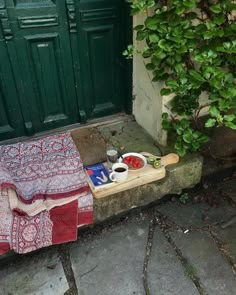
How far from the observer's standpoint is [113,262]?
199 cm

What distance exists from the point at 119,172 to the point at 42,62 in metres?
1.12

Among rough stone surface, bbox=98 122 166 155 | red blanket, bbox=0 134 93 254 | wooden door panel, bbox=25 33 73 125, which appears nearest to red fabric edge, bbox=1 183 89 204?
red blanket, bbox=0 134 93 254

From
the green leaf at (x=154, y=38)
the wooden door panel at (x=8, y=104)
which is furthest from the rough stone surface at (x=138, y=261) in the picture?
the green leaf at (x=154, y=38)

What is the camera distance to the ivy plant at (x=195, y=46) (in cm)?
185

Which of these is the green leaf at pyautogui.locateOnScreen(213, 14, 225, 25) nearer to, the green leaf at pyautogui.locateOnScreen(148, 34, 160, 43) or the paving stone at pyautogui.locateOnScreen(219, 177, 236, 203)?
the green leaf at pyautogui.locateOnScreen(148, 34, 160, 43)

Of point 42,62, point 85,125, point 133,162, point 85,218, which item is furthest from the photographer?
point 85,125

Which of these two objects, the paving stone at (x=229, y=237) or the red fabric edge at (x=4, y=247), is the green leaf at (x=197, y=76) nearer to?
the paving stone at (x=229, y=237)

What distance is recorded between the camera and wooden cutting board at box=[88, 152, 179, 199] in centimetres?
208

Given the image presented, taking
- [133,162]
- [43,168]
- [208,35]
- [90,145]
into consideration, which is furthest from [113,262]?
[208,35]

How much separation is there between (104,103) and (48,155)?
81cm

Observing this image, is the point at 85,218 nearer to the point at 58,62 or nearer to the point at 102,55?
the point at 58,62

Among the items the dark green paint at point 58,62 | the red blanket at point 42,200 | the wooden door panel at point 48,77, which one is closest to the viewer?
the red blanket at point 42,200

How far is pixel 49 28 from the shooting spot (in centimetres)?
230

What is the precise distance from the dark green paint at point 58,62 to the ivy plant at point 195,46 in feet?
1.66
